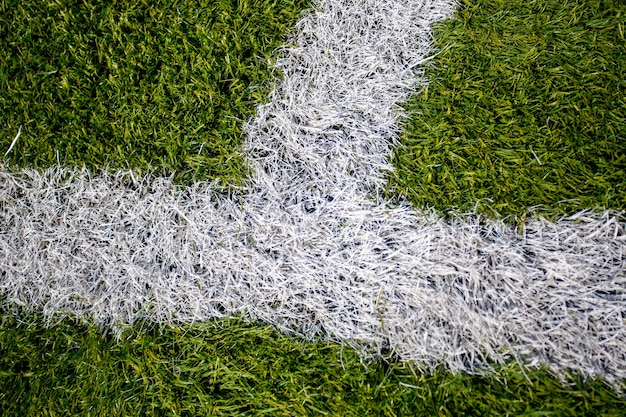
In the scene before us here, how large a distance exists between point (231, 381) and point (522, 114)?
1.56m

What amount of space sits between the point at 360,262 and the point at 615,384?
954 mm

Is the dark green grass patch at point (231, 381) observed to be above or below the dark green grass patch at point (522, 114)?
below

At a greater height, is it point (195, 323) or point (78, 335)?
point (195, 323)

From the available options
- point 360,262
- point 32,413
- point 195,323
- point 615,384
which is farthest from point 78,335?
point 615,384

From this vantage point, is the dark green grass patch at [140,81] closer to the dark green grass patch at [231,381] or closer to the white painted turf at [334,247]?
the white painted turf at [334,247]

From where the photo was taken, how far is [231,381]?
67.0 inches

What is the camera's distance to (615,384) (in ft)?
4.93

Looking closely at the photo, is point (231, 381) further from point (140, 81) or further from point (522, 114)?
point (522, 114)

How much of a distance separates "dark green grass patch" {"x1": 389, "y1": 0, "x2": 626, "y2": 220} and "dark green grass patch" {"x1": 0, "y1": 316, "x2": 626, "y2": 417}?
0.65 metres

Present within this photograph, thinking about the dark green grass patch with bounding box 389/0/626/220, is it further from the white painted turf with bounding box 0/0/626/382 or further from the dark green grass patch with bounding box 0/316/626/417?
the dark green grass patch with bounding box 0/316/626/417

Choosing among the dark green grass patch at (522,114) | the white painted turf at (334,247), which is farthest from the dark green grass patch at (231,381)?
the dark green grass patch at (522,114)

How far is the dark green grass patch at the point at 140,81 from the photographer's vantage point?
6.27 ft

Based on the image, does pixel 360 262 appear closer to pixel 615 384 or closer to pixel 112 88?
pixel 615 384

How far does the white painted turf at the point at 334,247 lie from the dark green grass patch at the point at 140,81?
0.30 feet
